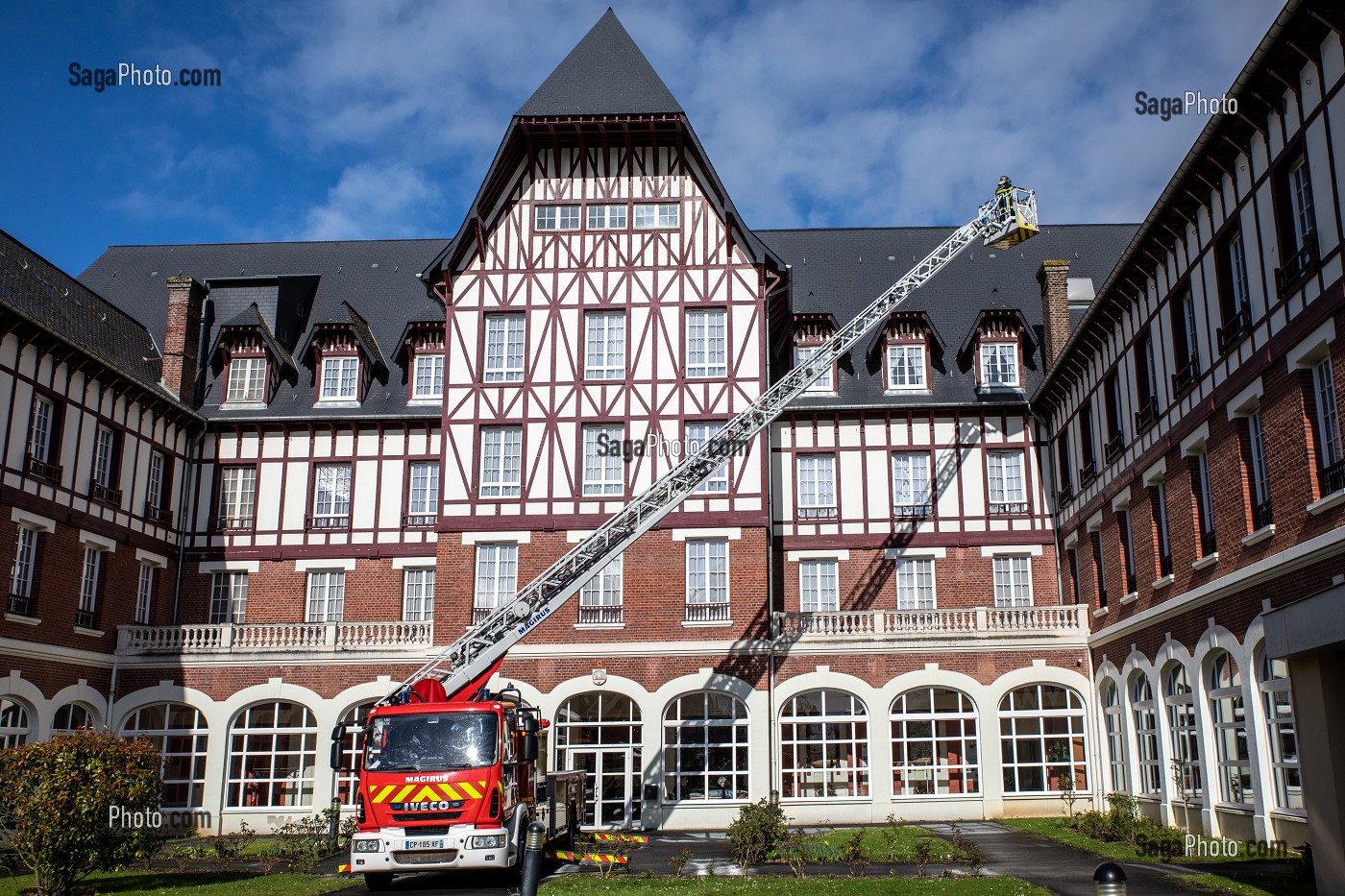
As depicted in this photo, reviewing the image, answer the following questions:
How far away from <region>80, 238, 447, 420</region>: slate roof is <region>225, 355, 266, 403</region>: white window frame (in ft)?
1.28

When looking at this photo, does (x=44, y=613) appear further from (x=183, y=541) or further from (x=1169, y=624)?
(x=1169, y=624)

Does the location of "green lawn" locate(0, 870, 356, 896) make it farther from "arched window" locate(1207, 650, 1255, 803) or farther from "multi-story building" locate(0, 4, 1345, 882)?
"arched window" locate(1207, 650, 1255, 803)

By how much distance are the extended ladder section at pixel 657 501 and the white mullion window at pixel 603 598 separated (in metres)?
2.38

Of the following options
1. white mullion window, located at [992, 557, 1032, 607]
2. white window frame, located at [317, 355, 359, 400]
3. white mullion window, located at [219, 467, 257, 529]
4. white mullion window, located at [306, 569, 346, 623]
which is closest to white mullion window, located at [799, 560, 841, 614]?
white mullion window, located at [992, 557, 1032, 607]

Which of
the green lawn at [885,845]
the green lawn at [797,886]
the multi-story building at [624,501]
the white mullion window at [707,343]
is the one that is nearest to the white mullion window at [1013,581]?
the multi-story building at [624,501]

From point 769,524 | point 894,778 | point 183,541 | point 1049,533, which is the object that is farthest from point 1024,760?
point 183,541

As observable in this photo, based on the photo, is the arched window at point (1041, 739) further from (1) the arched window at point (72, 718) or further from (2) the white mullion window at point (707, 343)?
(1) the arched window at point (72, 718)

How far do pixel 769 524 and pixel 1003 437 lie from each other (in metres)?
6.59

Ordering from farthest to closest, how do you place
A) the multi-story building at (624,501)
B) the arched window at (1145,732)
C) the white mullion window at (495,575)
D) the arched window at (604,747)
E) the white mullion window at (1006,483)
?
1. the white mullion window at (1006,483)
2. the white mullion window at (495,575)
3. the arched window at (604,747)
4. the multi-story building at (624,501)
5. the arched window at (1145,732)

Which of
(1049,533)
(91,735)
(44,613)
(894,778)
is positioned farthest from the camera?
(1049,533)

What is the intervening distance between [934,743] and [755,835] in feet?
30.3

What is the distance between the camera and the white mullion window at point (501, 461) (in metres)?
27.8

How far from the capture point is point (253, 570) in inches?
1169

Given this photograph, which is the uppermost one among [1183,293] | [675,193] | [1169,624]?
[675,193]
